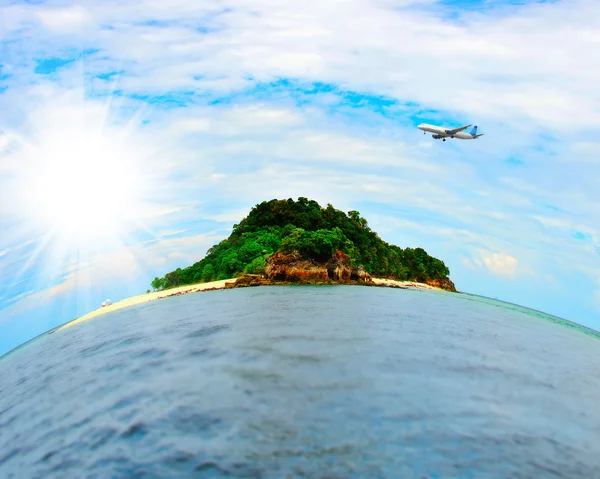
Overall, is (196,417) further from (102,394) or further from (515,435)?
(515,435)

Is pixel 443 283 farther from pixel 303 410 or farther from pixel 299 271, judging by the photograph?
pixel 303 410

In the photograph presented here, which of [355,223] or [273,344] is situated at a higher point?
[355,223]

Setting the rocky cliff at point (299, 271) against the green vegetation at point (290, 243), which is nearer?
the rocky cliff at point (299, 271)

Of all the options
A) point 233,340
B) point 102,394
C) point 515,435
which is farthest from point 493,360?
point 102,394

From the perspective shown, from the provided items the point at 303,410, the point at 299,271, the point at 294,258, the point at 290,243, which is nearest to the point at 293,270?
the point at 299,271

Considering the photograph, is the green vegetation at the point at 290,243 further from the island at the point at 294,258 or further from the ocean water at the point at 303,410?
the ocean water at the point at 303,410

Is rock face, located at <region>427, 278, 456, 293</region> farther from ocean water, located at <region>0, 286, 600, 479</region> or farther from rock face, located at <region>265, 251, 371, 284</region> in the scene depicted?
ocean water, located at <region>0, 286, 600, 479</region>

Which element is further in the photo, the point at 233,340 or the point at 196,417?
the point at 233,340

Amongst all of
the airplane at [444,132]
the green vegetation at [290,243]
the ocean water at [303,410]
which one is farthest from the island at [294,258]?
the ocean water at [303,410]
